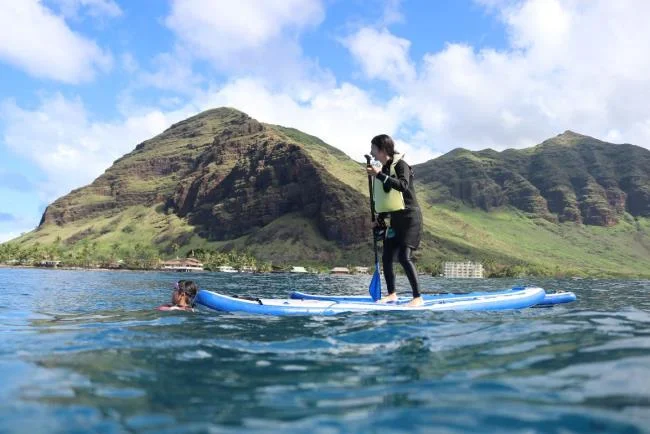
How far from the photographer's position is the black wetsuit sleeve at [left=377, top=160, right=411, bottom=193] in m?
14.1

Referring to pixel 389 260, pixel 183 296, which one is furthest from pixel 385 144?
pixel 183 296

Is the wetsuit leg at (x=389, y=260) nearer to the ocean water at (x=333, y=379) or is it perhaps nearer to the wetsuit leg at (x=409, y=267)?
the wetsuit leg at (x=409, y=267)

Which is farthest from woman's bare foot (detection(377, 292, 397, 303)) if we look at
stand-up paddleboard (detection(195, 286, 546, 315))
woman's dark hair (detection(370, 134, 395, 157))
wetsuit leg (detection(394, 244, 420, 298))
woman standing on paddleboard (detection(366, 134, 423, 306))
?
woman's dark hair (detection(370, 134, 395, 157))

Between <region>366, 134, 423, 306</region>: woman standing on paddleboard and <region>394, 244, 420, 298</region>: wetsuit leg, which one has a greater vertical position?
<region>366, 134, 423, 306</region>: woman standing on paddleboard

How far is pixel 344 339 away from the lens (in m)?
9.70

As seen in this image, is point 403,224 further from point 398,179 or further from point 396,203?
point 398,179

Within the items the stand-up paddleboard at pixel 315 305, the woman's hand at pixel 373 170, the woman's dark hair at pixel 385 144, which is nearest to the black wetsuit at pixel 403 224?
the woman's hand at pixel 373 170

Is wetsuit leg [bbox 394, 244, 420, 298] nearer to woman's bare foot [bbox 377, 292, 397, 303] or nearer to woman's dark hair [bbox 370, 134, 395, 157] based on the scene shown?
woman's bare foot [bbox 377, 292, 397, 303]

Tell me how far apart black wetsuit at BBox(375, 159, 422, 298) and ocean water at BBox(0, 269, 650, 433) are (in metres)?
3.45

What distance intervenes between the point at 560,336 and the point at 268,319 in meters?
6.64

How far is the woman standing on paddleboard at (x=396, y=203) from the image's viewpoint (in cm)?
1441

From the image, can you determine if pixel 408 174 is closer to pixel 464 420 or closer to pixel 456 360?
pixel 456 360

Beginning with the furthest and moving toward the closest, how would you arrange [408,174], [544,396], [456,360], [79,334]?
1. [408,174]
2. [79,334]
3. [456,360]
4. [544,396]

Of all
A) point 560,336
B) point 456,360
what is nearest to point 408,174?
point 560,336
